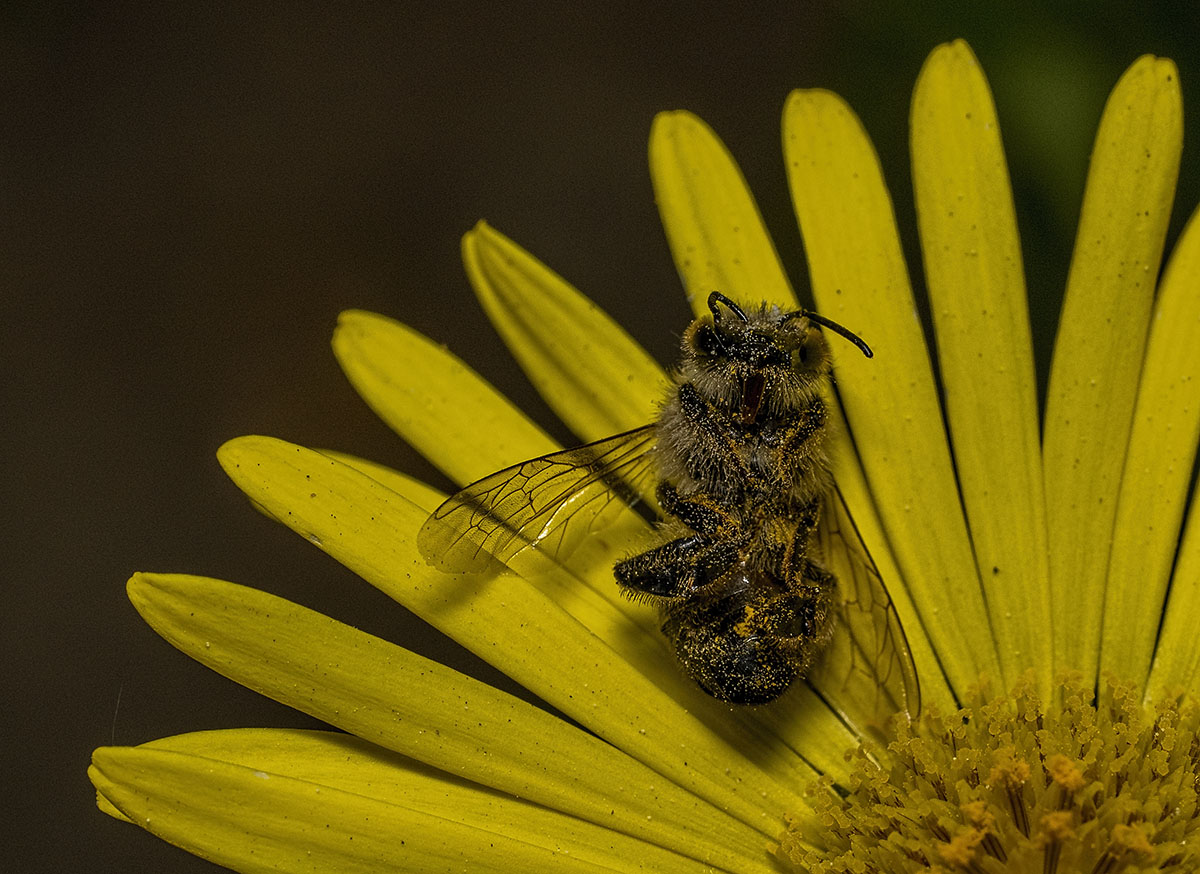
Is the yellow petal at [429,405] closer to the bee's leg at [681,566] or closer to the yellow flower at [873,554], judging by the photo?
the yellow flower at [873,554]

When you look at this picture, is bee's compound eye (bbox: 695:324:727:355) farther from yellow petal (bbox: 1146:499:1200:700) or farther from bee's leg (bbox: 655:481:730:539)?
yellow petal (bbox: 1146:499:1200:700)

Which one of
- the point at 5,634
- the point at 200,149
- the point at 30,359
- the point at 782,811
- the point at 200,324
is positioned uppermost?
the point at 200,149

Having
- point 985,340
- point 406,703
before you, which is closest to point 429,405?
point 406,703

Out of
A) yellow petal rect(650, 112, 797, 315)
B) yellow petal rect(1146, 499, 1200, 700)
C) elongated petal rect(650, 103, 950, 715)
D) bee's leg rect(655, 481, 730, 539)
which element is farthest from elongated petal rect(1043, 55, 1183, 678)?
bee's leg rect(655, 481, 730, 539)

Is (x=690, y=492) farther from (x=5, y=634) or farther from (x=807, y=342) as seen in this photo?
(x=5, y=634)

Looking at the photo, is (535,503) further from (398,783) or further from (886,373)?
(886,373)

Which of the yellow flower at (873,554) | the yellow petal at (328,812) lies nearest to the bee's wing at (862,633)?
the yellow flower at (873,554)

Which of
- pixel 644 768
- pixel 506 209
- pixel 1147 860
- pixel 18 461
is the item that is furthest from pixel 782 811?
pixel 18 461
